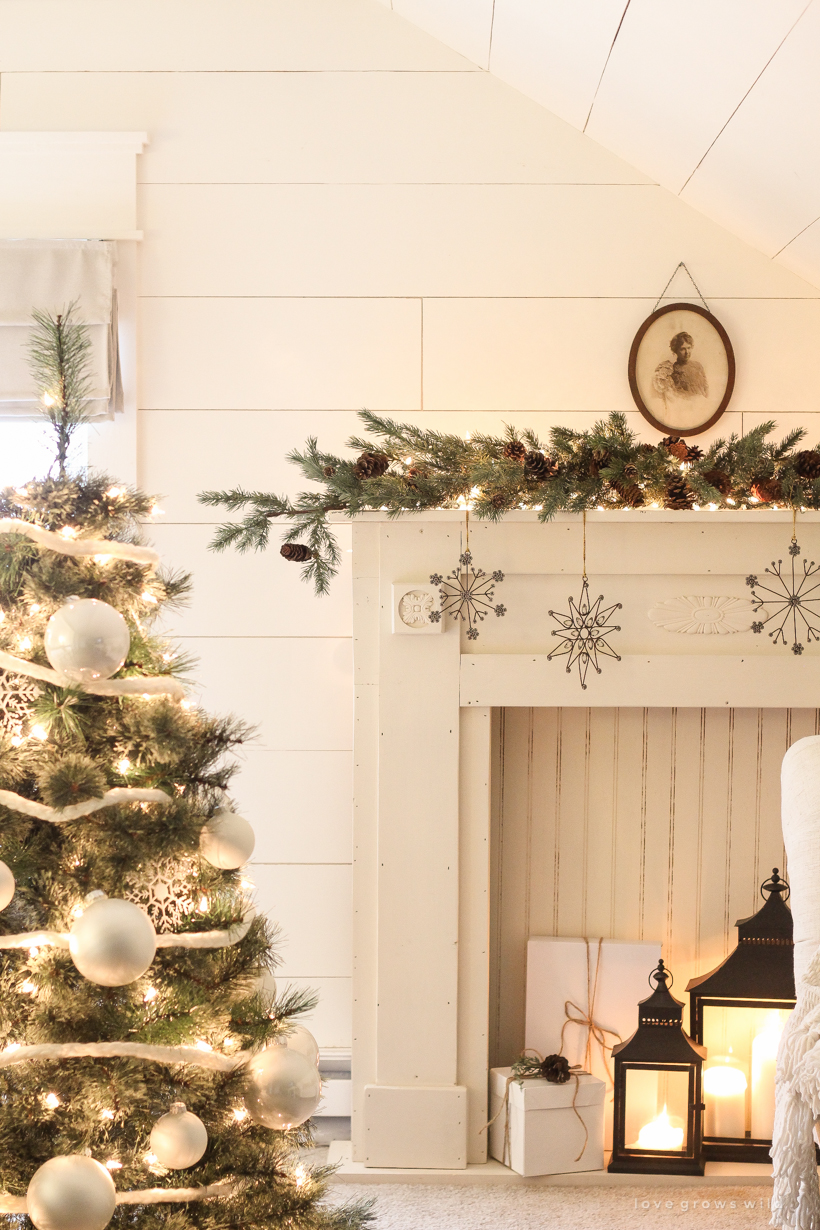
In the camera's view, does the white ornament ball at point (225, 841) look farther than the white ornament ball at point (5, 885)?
Yes

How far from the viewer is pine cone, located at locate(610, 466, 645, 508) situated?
73.1 inches

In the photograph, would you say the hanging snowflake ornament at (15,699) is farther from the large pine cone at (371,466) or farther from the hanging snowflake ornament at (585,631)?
the hanging snowflake ornament at (585,631)

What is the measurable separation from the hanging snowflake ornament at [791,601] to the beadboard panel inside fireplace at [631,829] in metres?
0.33

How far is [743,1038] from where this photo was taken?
203cm

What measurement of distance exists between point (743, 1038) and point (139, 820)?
1.56m

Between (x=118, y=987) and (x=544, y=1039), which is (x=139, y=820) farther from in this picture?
(x=544, y=1039)

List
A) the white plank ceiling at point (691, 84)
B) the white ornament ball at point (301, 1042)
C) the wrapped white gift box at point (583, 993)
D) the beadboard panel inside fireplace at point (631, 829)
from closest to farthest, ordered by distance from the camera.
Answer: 1. the white ornament ball at point (301, 1042)
2. the white plank ceiling at point (691, 84)
3. the wrapped white gift box at point (583, 993)
4. the beadboard panel inside fireplace at point (631, 829)

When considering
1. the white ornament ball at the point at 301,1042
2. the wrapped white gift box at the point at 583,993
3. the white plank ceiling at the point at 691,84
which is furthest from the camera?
the wrapped white gift box at the point at 583,993

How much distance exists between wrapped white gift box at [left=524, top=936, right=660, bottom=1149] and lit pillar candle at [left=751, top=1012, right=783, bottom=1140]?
0.25 m

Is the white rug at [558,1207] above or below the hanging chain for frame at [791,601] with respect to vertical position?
→ below

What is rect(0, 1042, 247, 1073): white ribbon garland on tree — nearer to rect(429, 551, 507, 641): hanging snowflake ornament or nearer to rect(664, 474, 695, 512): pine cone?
rect(429, 551, 507, 641): hanging snowflake ornament

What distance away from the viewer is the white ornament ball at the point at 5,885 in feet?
3.15

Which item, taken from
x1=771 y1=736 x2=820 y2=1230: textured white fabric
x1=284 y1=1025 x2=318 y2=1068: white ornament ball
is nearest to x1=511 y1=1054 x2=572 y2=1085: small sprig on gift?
x1=771 y1=736 x2=820 y2=1230: textured white fabric

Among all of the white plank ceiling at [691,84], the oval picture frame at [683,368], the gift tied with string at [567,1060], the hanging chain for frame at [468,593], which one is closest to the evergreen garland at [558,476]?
the hanging chain for frame at [468,593]
